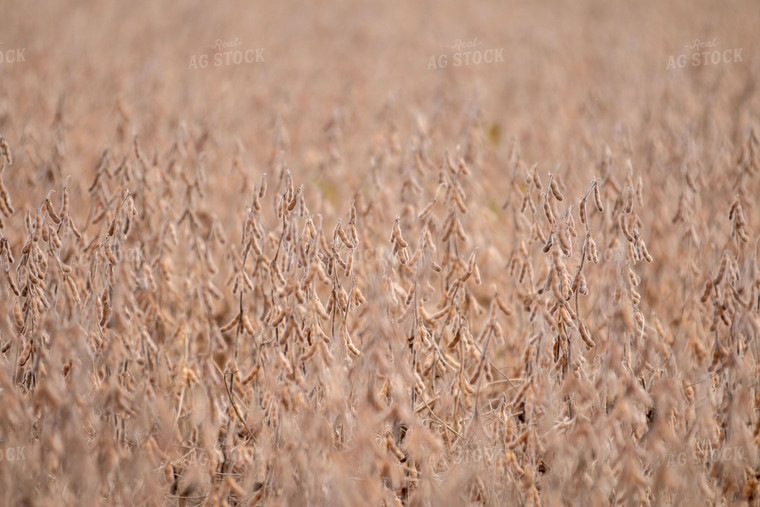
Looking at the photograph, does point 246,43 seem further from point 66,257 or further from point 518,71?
point 66,257

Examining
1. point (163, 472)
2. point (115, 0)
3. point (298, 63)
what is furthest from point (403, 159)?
point (115, 0)

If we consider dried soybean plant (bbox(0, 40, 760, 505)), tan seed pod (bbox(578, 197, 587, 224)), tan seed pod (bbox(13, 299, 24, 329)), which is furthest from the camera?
tan seed pod (bbox(13, 299, 24, 329))

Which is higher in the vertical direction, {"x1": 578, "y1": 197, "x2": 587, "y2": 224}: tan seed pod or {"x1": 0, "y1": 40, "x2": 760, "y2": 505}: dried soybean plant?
{"x1": 578, "y1": 197, "x2": 587, "y2": 224}: tan seed pod

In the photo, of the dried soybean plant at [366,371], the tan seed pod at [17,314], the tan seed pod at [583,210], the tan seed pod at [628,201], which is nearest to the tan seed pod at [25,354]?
the dried soybean plant at [366,371]

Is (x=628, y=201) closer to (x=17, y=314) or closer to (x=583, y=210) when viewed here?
(x=583, y=210)

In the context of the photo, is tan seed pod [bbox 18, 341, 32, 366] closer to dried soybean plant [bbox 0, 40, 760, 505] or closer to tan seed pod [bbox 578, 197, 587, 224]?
dried soybean plant [bbox 0, 40, 760, 505]

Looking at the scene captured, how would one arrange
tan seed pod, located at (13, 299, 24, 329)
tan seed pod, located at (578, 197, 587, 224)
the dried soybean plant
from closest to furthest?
the dried soybean plant
tan seed pod, located at (578, 197, 587, 224)
tan seed pod, located at (13, 299, 24, 329)

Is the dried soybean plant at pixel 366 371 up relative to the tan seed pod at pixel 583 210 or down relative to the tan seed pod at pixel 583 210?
down

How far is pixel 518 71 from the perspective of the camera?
5141 millimetres

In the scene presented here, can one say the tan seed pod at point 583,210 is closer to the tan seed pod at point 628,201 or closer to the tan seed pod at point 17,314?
the tan seed pod at point 628,201

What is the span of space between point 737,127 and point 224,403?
3406 mm

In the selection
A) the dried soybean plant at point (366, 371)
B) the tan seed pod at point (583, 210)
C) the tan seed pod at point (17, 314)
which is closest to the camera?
the dried soybean plant at point (366, 371)

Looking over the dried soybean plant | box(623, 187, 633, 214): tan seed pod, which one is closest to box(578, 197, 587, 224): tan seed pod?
the dried soybean plant

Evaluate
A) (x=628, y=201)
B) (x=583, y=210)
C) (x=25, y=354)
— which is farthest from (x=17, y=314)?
(x=628, y=201)
